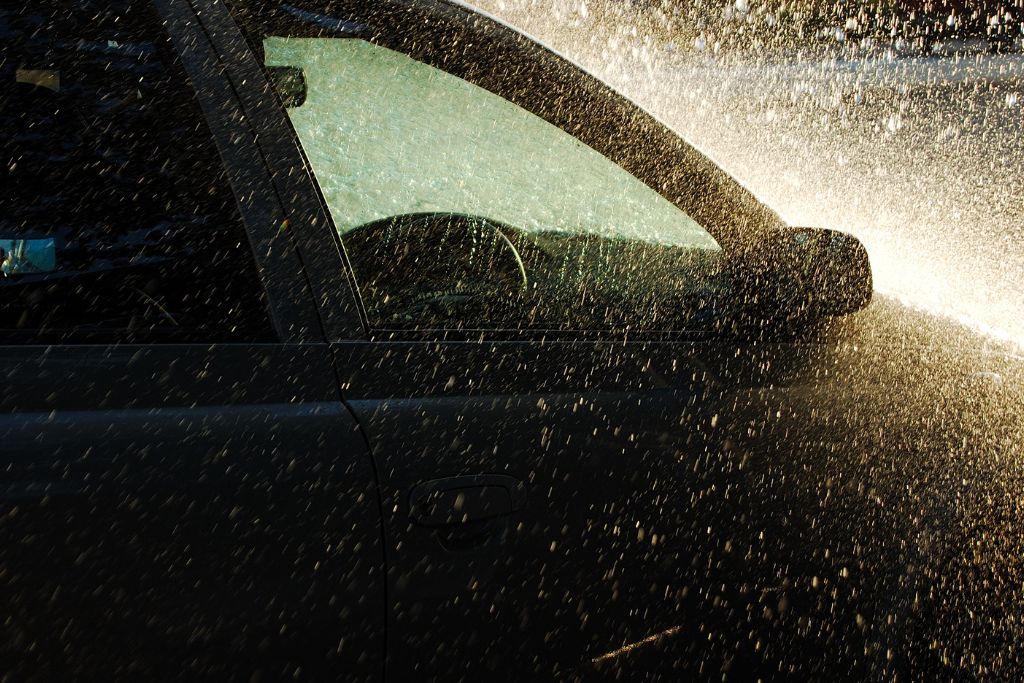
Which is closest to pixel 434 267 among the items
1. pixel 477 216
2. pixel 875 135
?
pixel 477 216

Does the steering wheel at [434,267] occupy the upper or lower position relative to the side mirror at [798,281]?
lower

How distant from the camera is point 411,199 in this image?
2764 mm

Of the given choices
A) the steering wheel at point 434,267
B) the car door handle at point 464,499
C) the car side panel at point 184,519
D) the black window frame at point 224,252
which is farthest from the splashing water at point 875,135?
the car side panel at point 184,519

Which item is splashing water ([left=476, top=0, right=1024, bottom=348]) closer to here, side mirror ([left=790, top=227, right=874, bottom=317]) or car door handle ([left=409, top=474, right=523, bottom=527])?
side mirror ([left=790, top=227, right=874, bottom=317])

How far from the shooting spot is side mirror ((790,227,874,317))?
2.04 metres

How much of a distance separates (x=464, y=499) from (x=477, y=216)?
86 cm

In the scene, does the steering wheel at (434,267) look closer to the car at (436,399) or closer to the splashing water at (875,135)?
the car at (436,399)

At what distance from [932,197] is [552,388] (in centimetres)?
899

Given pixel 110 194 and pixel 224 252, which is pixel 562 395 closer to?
pixel 224 252

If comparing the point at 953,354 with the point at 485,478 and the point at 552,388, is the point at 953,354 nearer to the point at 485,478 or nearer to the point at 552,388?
the point at 552,388

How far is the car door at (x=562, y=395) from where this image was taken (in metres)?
1.54

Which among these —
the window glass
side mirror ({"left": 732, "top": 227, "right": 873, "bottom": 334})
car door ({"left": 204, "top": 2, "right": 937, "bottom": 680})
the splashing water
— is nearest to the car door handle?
car door ({"left": 204, "top": 2, "right": 937, "bottom": 680})

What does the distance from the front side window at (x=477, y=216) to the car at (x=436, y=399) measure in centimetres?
1

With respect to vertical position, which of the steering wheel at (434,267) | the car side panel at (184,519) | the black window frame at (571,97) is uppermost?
the black window frame at (571,97)
